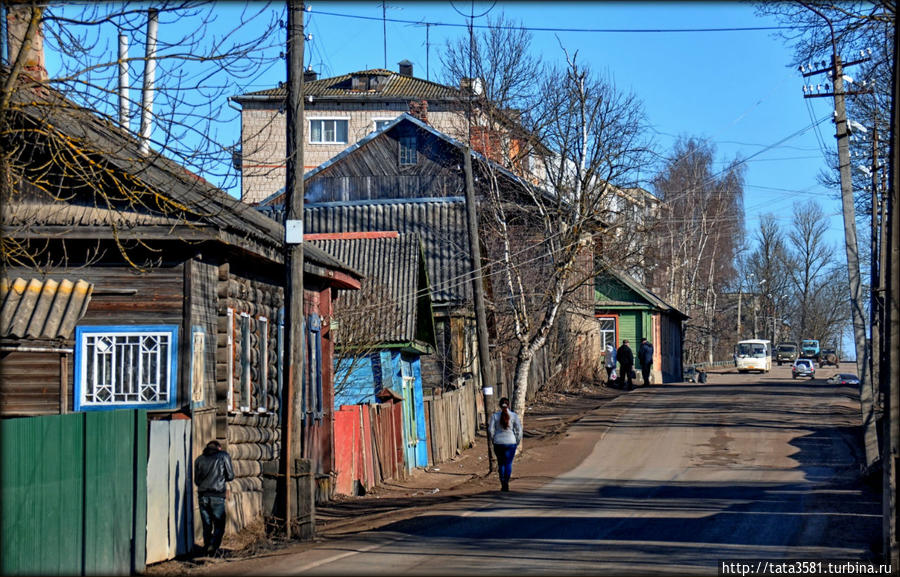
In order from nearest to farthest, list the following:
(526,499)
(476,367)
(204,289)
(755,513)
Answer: (204,289)
(755,513)
(526,499)
(476,367)

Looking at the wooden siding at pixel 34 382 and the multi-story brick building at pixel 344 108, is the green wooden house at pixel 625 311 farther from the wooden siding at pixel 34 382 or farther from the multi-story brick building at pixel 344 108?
the wooden siding at pixel 34 382

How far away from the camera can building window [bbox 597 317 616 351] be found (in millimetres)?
51625

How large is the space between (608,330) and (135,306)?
39439 millimetres

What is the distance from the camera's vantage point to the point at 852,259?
24.2 meters

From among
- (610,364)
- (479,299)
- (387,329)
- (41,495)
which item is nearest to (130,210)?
(41,495)

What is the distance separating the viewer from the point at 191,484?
552 inches

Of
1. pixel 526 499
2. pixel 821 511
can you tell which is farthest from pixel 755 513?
pixel 526 499

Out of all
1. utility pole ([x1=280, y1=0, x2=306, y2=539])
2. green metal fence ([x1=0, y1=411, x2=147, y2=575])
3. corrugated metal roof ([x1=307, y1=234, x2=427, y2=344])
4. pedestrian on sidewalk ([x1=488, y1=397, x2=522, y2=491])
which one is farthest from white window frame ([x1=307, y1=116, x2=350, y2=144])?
green metal fence ([x1=0, y1=411, x2=147, y2=575])

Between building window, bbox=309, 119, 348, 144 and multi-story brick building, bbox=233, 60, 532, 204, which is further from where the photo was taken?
building window, bbox=309, 119, 348, 144

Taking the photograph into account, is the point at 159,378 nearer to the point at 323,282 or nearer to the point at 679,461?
the point at 323,282

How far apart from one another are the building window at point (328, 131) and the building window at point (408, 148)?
19.8m

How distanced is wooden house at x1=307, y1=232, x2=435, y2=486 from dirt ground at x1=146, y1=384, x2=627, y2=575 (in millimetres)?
1475

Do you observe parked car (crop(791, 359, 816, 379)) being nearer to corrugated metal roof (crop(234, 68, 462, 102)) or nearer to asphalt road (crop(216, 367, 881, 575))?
corrugated metal roof (crop(234, 68, 462, 102))

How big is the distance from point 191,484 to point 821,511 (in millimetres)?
9648
